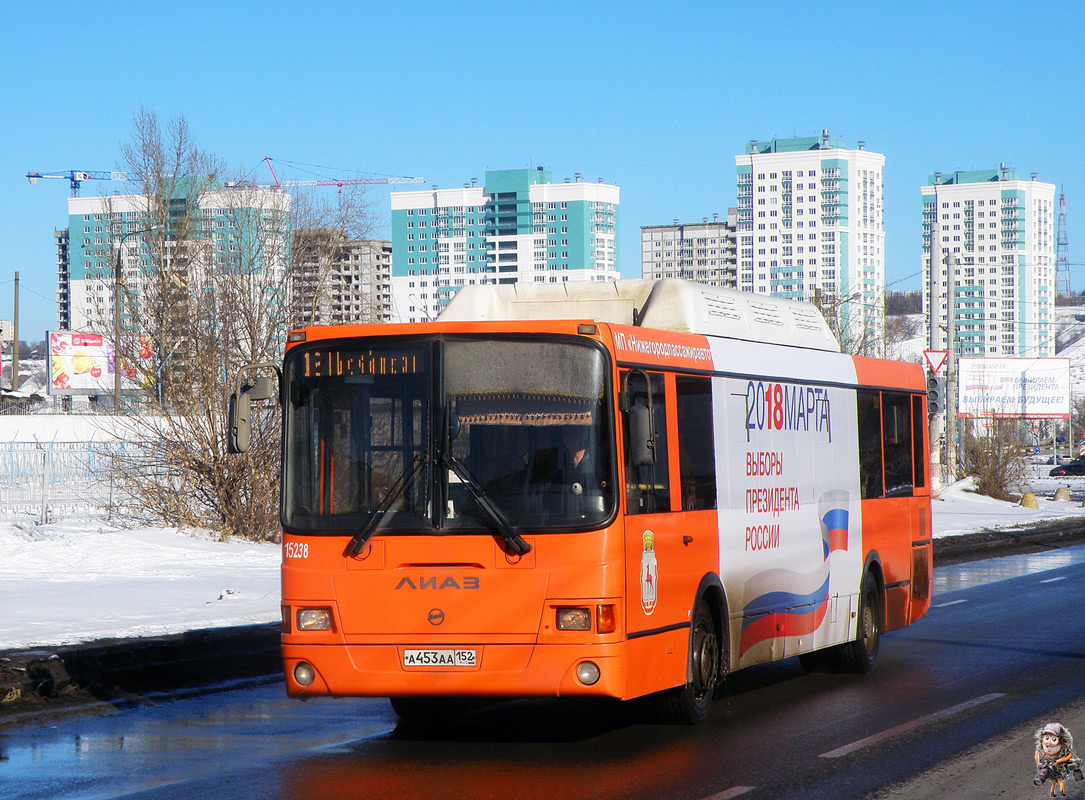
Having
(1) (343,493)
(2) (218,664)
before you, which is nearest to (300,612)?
(1) (343,493)

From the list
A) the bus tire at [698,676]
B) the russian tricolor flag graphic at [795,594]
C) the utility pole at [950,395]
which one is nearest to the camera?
the bus tire at [698,676]

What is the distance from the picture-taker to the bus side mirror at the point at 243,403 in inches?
336

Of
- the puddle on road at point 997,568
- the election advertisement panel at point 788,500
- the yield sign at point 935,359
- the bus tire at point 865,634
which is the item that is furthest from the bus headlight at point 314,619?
the yield sign at point 935,359

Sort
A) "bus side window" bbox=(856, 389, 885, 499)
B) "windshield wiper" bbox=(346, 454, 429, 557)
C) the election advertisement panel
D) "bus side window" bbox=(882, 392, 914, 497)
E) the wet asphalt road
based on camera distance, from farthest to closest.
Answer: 1. "bus side window" bbox=(882, 392, 914, 497)
2. "bus side window" bbox=(856, 389, 885, 499)
3. the election advertisement panel
4. "windshield wiper" bbox=(346, 454, 429, 557)
5. the wet asphalt road

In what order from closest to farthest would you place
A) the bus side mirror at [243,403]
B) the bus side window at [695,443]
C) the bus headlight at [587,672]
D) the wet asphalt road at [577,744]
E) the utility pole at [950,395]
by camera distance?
the wet asphalt road at [577,744]
the bus headlight at [587,672]
the bus side mirror at [243,403]
the bus side window at [695,443]
the utility pole at [950,395]

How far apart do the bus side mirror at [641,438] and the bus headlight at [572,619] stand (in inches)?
35.1

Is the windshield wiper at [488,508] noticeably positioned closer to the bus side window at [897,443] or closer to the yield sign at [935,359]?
the bus side window at [897,443]

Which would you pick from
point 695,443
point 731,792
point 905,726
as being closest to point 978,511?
point 905,726

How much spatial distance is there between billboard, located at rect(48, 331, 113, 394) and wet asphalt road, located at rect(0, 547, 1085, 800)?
225 feet

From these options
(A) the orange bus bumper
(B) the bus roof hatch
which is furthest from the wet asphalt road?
(B) the bus roof hatch

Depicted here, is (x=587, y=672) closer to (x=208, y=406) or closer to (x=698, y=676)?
(x=698, y=676)

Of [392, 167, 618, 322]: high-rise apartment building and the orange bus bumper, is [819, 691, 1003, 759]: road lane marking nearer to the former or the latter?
the orange bus bumper

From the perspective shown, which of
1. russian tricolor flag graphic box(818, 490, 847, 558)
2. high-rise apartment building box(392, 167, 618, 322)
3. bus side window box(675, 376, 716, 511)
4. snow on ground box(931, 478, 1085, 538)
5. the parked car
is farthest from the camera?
high-rise apartment building box(392, 167, 618, 322)

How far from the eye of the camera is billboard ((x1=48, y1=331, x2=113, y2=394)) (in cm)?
7581
